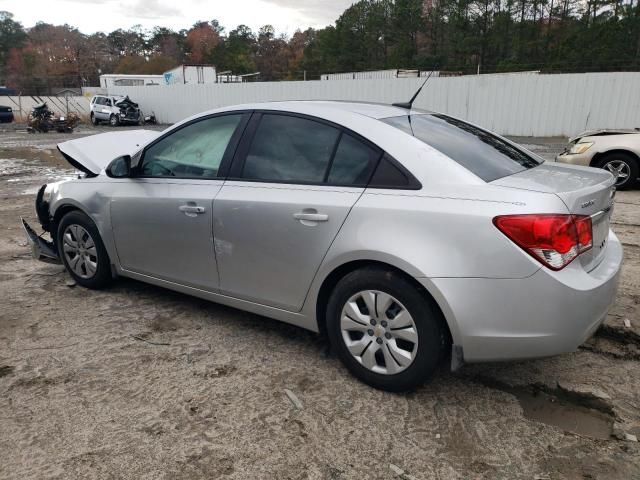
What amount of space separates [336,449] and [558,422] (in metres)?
1.17

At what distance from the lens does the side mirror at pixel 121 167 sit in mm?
4061

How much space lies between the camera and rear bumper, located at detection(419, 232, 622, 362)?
2.47 meters

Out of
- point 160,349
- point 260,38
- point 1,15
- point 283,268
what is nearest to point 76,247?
point 160,349

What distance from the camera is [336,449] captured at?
2523 mm

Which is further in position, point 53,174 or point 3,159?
point 3,159

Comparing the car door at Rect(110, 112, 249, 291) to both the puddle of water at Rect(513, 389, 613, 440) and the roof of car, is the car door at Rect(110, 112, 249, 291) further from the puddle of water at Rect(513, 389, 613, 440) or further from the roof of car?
the puddle of water at Rect(513, 389, 613, 440)

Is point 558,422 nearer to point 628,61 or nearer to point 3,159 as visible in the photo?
point 3,159

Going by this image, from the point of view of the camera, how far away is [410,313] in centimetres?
273

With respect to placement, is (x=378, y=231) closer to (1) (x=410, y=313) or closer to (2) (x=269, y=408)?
(1) (x=410, y=313)

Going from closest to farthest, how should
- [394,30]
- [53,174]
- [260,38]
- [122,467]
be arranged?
[122,467]
[53,174]
[394,30]
[260,38]

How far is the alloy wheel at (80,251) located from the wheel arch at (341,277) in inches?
88.6

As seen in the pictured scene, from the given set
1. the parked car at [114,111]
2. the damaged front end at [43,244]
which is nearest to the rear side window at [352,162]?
the damaged front end at [43,244]

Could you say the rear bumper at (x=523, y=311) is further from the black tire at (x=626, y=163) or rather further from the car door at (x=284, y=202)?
the black tire at (x=626, y=163)

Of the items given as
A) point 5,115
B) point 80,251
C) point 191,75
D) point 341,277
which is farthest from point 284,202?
point 191,75
